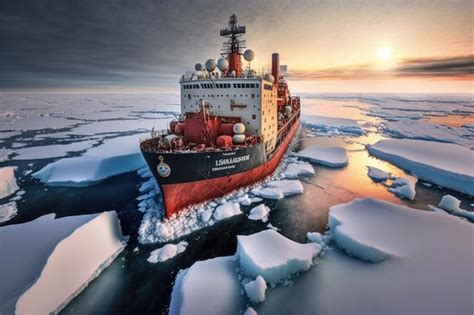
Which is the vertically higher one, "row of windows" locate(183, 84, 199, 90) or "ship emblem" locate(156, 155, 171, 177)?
"row of windows" locate(183, 84, 199, 90)

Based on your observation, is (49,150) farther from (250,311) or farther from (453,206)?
(453,206)

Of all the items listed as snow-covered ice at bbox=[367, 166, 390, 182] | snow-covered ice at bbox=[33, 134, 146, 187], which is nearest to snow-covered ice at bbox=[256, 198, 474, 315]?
snow-covered ice at bbox=[367, 166, 390, 182]

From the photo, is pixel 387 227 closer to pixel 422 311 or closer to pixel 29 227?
pixel 422 311

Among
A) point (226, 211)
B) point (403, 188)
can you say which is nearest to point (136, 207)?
point (226, 211)

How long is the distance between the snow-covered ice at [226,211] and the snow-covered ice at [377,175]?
9.79 m

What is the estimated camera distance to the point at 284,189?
1297 centimetres

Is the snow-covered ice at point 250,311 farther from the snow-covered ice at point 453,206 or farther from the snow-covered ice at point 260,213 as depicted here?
the snow-covered ice at point 453,206

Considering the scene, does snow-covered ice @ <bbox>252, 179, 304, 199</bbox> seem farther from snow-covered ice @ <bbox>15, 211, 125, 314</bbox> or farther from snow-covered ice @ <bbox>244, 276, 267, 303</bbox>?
snow-covered ice @ <bbox>15, 211, 125, 314</bbox>

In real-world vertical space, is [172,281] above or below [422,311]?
below

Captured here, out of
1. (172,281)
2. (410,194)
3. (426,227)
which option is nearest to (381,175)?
(410,194)

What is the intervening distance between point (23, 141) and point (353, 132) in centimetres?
4074

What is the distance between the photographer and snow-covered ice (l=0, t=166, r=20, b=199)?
12.8m

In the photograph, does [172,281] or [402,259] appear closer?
[402,259]

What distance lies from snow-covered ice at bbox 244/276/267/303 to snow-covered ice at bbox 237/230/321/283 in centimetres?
31
